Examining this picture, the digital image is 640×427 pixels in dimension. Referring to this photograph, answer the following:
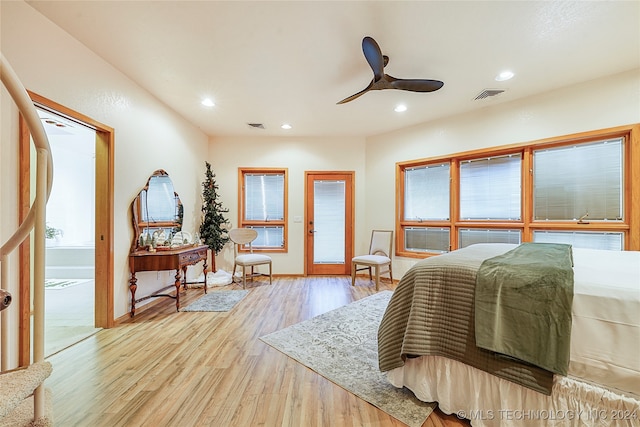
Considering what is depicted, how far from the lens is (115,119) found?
2.57m

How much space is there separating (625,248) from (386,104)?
10.2 ft

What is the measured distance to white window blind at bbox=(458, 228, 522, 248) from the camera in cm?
342

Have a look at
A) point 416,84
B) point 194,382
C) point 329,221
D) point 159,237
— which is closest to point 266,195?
point 329,221

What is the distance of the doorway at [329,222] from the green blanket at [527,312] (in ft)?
11.2

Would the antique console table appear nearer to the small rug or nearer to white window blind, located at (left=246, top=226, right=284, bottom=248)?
white window blind, located at (left=246, top=226, right=284, bottom=248)

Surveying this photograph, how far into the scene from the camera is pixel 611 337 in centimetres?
104

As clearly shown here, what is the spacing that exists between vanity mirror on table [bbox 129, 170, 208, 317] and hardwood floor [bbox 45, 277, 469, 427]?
574mm

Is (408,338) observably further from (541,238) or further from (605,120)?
(605,120)

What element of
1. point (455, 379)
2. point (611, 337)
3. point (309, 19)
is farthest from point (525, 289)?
point (309, 19)

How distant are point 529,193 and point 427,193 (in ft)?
4.32

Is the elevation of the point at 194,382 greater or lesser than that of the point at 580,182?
lesser

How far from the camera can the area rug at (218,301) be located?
3074mm

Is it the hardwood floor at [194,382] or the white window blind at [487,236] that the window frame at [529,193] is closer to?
the white window blind at [487,236]

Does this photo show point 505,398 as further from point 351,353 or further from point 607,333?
point 351,353
